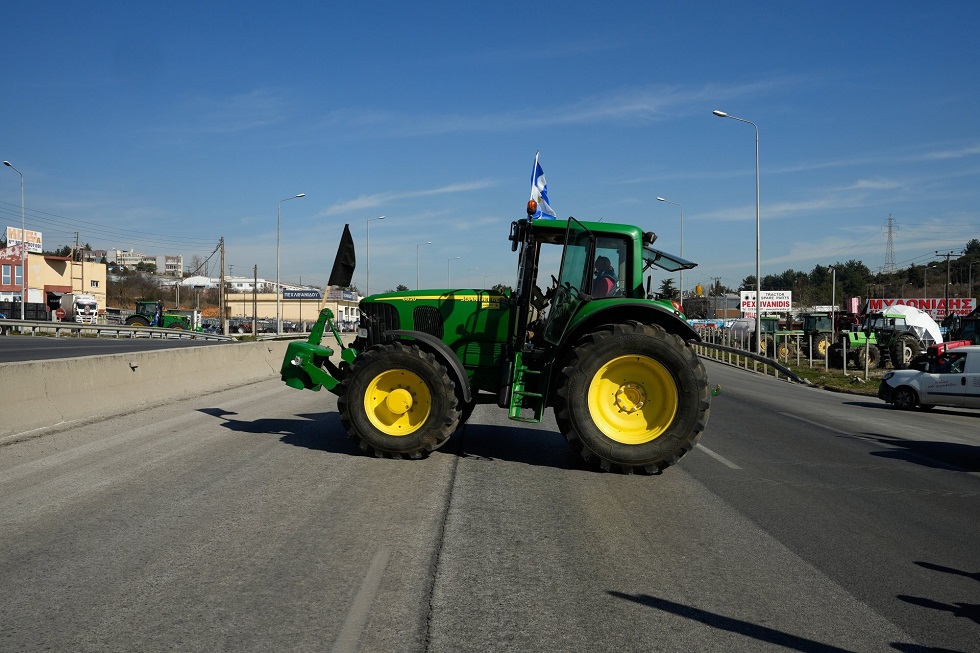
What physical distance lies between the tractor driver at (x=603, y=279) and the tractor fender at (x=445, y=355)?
1.66 m

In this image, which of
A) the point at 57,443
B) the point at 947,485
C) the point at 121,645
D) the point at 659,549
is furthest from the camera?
the point at 57,443

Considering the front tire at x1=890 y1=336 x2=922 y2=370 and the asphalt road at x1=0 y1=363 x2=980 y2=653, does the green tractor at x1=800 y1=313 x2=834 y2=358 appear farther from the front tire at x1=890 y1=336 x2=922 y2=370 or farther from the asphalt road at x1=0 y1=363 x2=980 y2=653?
the asphalt road at x1=0 y1=363 x2=980 y2=653

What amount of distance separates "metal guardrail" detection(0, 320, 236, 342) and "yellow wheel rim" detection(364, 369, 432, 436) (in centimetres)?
3946

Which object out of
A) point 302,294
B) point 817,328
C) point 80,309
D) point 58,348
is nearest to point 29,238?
point 80,309

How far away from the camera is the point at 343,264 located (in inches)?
402

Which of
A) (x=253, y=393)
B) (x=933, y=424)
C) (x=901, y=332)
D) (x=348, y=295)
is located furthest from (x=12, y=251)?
(x=933, y=424)

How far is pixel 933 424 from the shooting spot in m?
15.8

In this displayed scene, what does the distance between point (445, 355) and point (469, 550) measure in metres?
3.63

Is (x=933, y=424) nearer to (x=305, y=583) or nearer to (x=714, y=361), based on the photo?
(x=305, y=583)

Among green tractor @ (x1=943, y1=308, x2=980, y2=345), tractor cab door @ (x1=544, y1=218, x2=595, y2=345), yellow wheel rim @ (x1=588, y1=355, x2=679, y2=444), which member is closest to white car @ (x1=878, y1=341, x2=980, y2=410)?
yellow wheel rim @ (x1=588, y1=355, x2=679, y2=444)

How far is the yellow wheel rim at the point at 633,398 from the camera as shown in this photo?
8438 mm

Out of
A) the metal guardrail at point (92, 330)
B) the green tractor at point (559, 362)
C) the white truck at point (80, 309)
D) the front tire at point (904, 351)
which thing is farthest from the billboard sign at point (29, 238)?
the green tractor at point (559, 362)

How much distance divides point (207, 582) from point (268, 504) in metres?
1.93

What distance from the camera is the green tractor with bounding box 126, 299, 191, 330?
189ft
